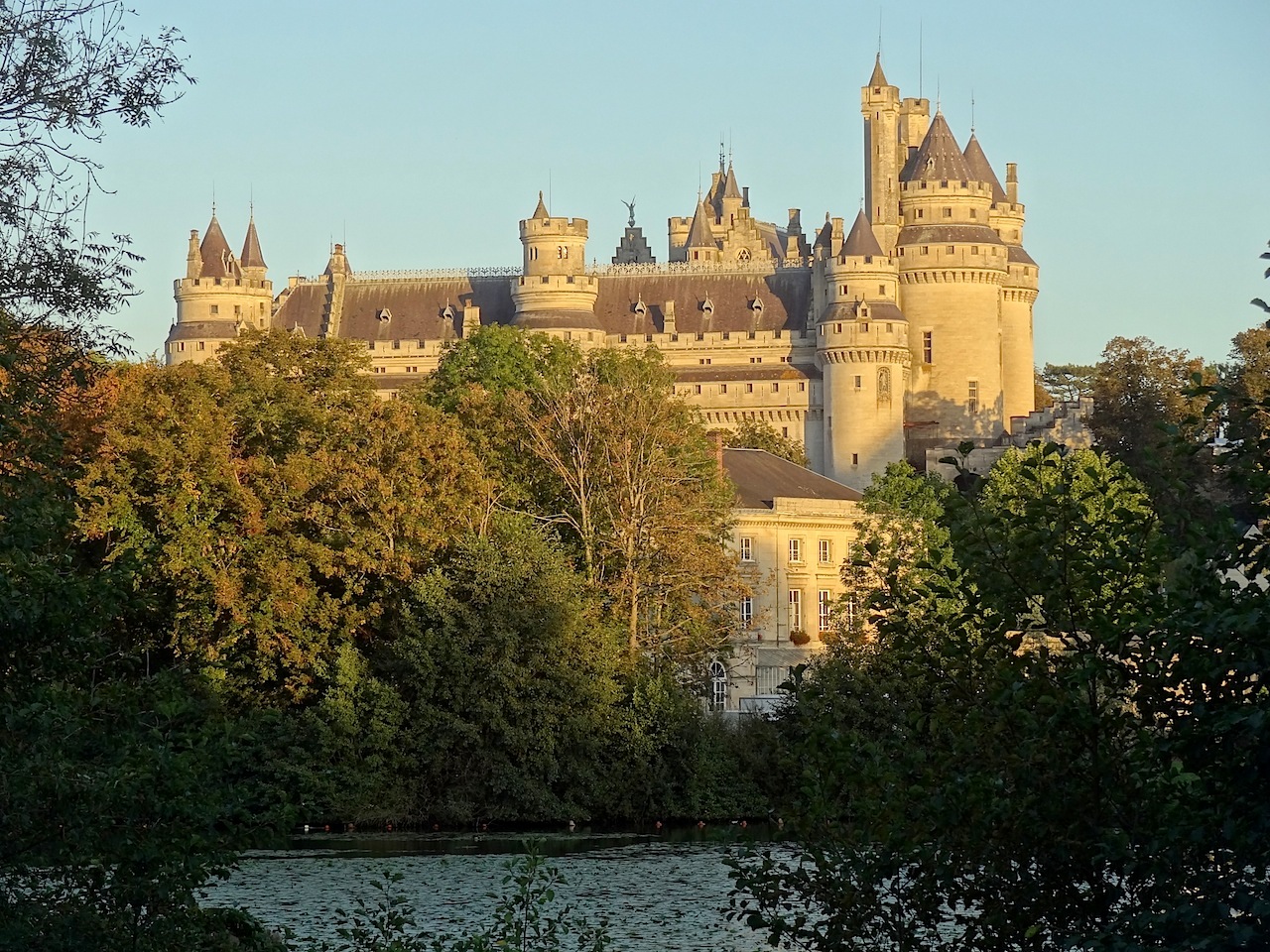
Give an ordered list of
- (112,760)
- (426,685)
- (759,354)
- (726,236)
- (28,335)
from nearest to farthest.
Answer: (112,760) → (28,335) → (426,685) → (759,354) → (726,236)

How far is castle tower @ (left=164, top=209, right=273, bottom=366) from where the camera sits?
114 metres

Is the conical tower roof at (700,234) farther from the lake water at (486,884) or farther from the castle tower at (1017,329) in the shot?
the lake water at (486,884)

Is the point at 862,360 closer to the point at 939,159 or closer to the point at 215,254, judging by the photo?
the point at 939,159

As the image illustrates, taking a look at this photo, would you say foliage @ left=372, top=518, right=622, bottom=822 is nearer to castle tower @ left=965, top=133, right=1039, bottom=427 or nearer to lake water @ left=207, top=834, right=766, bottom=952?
lake water @ left=207, top=834, right=766, bottom=952

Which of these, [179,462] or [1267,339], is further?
[1267,339]

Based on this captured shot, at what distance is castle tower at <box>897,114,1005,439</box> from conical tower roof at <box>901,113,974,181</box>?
45 mm

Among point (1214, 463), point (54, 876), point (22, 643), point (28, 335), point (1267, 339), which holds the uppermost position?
point (1267, 339)

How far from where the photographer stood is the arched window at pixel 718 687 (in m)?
46.5

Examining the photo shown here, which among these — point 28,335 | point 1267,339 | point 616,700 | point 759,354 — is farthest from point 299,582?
point 759,354

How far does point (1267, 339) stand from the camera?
75.9 metres

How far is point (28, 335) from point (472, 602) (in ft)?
78.8

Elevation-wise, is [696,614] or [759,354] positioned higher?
[759,354]

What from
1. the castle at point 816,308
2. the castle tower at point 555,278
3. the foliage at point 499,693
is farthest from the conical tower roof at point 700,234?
the foliage at point 499,693

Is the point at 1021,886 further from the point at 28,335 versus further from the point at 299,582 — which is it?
the point at 299,582
